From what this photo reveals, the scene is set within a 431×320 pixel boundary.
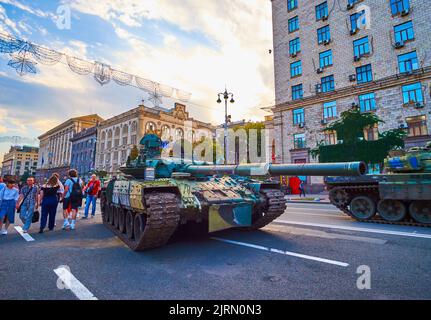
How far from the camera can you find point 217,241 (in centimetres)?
586

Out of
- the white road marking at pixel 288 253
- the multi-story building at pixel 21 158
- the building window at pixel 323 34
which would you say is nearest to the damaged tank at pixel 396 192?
the white road marking at pixel 288 253

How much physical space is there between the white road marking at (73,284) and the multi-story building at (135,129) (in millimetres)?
37128

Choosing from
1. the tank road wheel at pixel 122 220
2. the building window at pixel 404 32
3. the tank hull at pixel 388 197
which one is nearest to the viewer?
the tank road wheel at pixel 122 220

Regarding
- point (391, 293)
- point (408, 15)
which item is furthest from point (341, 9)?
point (391, 293)

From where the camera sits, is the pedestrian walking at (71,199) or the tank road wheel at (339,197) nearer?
the pedestrian walking at (71,199)

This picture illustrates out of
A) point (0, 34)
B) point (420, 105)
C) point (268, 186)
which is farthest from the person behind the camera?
point (420, 105)

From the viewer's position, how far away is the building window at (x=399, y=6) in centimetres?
2042

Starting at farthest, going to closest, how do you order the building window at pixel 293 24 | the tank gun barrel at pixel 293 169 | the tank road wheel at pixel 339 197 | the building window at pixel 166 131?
the building window at pixel 166 131 → the building window at pixel 293 24 → the tank road wheel at pixel 339 197 → the tank gun barrel at pixel 293 169

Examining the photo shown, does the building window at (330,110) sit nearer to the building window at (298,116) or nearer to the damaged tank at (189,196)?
the building window at (298,116)
